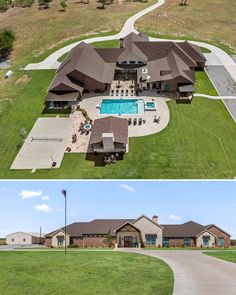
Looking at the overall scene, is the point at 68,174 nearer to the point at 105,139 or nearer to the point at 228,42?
the point at 105,139

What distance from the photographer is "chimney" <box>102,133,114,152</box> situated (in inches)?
1525

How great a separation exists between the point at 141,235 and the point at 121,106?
59.0 feet

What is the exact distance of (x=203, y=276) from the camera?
82.1 feet

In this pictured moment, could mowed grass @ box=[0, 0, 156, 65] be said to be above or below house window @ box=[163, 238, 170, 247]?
above

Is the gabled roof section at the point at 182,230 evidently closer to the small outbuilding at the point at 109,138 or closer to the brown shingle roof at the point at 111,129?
the small outbuilding at the point at 109,138

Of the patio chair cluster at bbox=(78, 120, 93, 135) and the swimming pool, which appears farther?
the swimming pool

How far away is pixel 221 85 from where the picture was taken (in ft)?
181

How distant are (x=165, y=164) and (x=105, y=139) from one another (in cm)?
705

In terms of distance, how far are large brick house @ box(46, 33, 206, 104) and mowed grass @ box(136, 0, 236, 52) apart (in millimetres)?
16920

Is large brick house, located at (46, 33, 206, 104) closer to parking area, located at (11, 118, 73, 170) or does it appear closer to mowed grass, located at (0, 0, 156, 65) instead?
parking area, located at (11, 118, 73, 170)

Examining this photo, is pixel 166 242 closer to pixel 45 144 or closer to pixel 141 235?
pixel 141 235

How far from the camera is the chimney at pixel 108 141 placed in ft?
127

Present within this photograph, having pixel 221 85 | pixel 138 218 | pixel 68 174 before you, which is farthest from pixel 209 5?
pixel 68 174

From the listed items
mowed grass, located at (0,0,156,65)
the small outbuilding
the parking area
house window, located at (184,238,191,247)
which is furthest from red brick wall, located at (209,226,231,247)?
mowed grass, located at (0,0,156,65)
